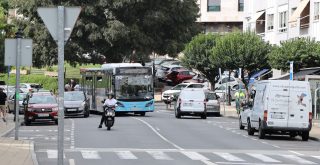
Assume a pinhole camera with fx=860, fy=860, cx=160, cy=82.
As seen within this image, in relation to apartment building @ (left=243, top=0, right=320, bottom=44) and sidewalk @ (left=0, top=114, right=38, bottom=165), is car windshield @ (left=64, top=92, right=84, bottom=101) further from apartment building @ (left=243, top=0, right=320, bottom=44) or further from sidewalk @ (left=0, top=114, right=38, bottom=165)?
sidewalk @ (left=0, top=114, right=38, bottom=165)

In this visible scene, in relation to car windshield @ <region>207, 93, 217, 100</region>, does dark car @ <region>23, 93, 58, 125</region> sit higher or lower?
lower

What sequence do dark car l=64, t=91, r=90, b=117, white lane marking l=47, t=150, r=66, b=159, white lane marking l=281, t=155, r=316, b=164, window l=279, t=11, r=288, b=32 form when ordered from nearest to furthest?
white lane marking l=47, t=150, r=66, b=159 → white lane marking l=281, t=155, r=316, b=164 → dark car l=64, t=91, r=90, b=117 → window l=279, t=11, r=288, b=32

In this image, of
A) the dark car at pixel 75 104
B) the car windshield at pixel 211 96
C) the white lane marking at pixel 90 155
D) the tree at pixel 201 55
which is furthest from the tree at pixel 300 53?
the white lane marking at pixel 90 155

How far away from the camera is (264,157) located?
83.4 ft

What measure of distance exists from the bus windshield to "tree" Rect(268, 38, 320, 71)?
359 inches

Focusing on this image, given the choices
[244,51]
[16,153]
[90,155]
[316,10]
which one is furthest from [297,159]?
[244,51]

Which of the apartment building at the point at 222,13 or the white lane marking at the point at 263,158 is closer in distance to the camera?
the white lane marking at the point at 263,158

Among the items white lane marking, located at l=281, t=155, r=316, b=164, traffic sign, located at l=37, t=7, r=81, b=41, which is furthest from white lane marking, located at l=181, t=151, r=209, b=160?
traffic sign, located at l=37, t=7, r=81, b=41

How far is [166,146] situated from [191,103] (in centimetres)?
2168

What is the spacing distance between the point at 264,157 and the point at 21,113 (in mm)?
33383

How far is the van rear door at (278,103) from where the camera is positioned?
33656 millimetres

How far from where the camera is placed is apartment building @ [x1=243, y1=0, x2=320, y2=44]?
57.9m

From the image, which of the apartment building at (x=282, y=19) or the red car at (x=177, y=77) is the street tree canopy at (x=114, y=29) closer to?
the apartment building at (x=282, y=19)

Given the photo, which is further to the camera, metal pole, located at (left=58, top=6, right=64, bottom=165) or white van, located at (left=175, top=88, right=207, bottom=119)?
white van, located at (left=175, top=88, right=207, bottom=119)
